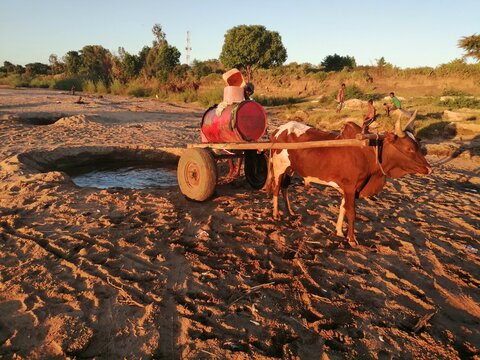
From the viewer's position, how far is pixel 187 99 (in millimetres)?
26938

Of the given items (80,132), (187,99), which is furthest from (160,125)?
(187,99)

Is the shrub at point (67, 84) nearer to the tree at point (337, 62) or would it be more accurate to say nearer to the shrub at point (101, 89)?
the shrub at point (101, 89)

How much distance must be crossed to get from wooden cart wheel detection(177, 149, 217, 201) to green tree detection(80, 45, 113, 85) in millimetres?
40249

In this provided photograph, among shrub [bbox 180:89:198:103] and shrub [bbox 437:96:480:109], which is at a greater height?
shrub [bbox 437:96:480:109]

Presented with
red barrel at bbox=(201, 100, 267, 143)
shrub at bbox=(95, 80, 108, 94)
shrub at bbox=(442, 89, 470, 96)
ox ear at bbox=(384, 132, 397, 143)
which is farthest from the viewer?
shrub at bbox=(95, 80, 108, 94)

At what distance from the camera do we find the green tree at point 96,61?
1683 inches

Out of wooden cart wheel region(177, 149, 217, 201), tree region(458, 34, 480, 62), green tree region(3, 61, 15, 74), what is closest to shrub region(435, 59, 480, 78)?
tree region(458, 34, 480, 62)

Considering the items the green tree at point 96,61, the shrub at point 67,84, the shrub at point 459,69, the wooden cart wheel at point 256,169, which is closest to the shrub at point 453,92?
the shrub at point 459,69

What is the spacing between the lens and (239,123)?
16.8 feet

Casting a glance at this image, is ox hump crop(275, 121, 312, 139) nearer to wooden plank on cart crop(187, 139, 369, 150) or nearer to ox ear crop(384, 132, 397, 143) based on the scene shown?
wooden plank on cart crop(187, 139, 369, 150)

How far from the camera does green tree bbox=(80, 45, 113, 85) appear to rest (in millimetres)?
42750

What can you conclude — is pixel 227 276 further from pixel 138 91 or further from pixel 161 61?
pixel 161 61

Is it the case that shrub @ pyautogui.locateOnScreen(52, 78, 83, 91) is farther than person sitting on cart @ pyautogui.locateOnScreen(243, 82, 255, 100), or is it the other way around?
shrub @ pyautogui.locateOnScreen(52, 78, 83, 91)

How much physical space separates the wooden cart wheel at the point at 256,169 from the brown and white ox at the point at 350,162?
0.98m
